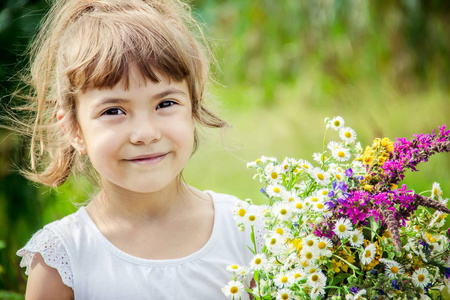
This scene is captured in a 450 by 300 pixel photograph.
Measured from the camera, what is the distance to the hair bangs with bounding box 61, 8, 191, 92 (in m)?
1.67

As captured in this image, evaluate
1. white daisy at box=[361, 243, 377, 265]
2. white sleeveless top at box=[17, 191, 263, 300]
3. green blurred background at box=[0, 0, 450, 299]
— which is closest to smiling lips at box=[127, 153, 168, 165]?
white sleeveless top at box=[17, 191, 263, 300]

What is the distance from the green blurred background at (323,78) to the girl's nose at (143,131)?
2.64 meters

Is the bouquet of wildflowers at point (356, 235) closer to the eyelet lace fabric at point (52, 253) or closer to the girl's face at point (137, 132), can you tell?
the girl's face at point (137, 132)

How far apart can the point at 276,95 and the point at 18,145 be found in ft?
11.6

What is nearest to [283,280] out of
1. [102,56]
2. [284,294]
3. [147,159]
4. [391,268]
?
[284,294]

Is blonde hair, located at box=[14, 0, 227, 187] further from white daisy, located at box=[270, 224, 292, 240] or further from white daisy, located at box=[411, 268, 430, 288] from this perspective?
white daisy, located at box=[411, 268, 430, 288]

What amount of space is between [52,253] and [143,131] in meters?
0.47

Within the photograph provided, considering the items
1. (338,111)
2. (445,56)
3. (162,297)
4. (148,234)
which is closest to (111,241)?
(148,234)

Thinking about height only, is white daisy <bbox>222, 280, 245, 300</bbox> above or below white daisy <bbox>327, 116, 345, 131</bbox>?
below

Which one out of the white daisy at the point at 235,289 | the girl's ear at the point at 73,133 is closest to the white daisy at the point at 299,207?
the white daisy at the point at 235,289

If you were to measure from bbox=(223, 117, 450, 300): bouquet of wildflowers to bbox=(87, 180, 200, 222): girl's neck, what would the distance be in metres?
0.45

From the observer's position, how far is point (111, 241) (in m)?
1.84

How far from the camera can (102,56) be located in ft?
5.49

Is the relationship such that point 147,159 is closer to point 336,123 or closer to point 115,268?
point 115,268
